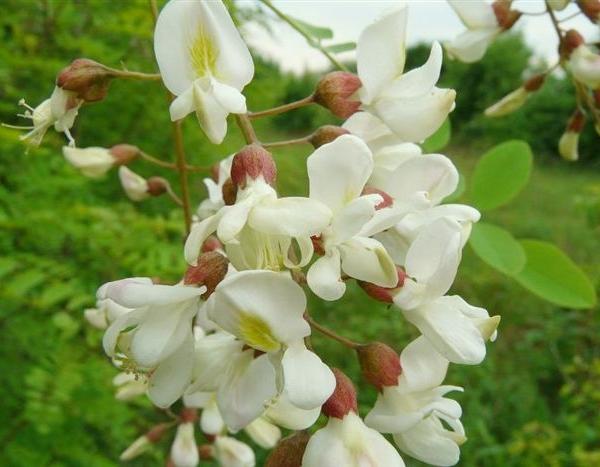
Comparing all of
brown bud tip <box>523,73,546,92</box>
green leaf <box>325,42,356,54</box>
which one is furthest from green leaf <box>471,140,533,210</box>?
green leaf <box>325,42,356,54</box>

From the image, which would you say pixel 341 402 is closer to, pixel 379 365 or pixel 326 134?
pixel 379 365

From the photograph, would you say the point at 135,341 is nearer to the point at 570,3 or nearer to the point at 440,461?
the point at 440,461

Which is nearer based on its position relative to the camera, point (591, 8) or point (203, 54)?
point (203, 54)

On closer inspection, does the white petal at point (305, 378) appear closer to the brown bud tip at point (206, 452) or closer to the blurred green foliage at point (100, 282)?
the blurred green foliage at point (100, 282)

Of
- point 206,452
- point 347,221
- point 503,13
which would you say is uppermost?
point 347,221

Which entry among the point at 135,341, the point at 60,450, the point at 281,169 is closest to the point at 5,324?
the point at 60,450

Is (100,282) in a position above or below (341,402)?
below

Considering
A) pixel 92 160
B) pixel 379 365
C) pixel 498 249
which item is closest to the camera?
pixel 379 365

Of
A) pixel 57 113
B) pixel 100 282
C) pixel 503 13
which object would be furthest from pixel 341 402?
pixel 100 282
